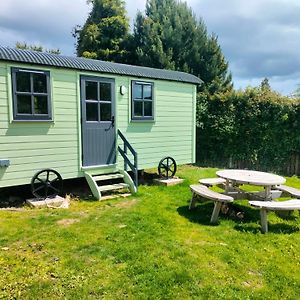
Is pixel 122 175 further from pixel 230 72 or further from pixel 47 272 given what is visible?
pixel 230 72

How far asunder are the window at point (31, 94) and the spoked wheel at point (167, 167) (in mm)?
3241

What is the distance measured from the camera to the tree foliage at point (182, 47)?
17.2m

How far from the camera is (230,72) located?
1855 centimetres

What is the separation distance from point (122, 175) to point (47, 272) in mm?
3706

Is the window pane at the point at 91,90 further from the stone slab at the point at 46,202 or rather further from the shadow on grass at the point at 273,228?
the shadow on grass at the point at 273,228

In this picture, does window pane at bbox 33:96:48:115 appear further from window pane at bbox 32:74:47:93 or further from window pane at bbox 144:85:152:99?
window pane at bbox 144:85:152:99

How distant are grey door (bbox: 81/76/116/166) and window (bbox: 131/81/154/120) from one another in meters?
0.63

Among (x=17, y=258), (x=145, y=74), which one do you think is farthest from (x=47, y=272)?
(x=145, y=74)

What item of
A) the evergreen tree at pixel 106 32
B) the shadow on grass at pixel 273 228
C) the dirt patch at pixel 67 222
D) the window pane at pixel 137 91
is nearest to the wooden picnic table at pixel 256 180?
the shadow on grass at pixel 273 228

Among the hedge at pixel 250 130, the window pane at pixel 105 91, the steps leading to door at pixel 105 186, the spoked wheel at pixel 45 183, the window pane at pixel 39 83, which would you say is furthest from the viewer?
the hedge at pixel 250 130

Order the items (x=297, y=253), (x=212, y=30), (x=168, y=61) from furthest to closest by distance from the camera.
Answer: (x=212, y=30), (x=168, y=61), (x=297, y=253)

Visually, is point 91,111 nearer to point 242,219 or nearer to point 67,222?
point 67,222

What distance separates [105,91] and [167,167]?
2.63 m

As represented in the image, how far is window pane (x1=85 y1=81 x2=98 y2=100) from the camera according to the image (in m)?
6.40
